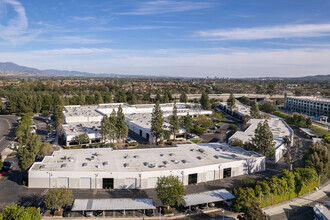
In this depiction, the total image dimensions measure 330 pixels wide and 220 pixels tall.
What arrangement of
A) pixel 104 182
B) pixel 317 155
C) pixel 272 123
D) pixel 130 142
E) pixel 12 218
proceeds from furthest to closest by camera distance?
pixel 272 123, pixel 130 142, pixel 317 155, pixel 104 182, pixel 12 218

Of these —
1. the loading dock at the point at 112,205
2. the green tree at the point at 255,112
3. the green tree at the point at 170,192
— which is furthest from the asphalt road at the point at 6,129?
the green tree at the point at 255,112

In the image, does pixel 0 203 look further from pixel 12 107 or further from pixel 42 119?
pixel 12 107

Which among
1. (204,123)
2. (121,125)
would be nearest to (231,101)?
(204,123)

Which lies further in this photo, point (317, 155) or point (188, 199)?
point (317, 155)

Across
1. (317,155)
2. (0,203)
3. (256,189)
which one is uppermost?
(317,155)

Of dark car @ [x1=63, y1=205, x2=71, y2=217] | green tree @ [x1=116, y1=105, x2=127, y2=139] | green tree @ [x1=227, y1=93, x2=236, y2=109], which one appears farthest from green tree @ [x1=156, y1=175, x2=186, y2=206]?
green tree @ [x1=227, y1=93, x2=236, y2=109]

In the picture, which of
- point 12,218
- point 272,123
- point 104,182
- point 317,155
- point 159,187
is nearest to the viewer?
point 12,218

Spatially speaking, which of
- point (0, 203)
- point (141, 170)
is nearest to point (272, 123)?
point (141, 170)
